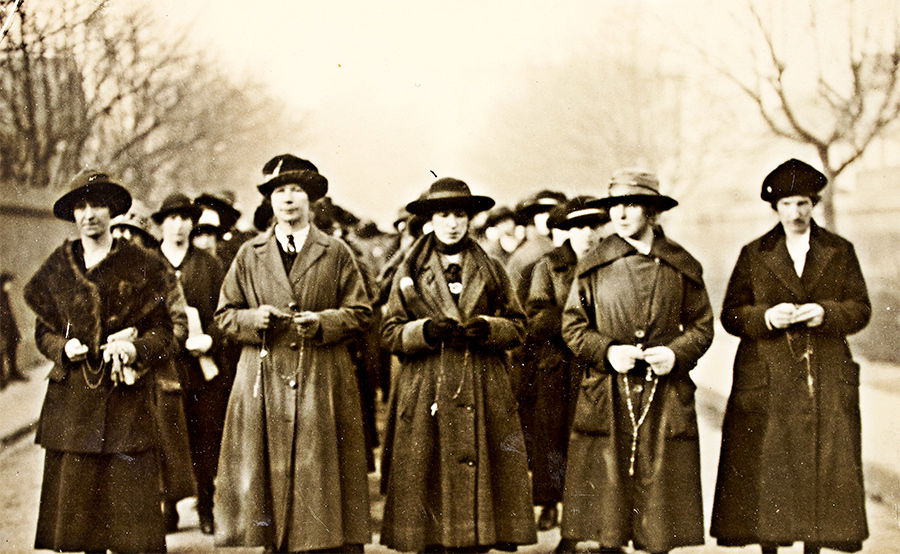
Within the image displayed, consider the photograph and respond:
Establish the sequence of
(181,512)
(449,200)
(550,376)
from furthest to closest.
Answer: (181,512)
(550,376)
(449,200)

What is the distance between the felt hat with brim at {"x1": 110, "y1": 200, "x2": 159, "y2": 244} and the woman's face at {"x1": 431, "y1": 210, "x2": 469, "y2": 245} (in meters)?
1.70

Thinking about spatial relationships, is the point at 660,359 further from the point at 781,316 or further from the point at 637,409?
the point at 781,316

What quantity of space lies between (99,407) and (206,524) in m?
0.90

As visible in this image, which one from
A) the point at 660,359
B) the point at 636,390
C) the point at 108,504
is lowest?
the point at 108,504

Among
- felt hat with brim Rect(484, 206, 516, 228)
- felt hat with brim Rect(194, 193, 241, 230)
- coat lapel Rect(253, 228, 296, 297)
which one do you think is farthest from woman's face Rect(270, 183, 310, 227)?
felt hat with brim Rect(484, 206, 516, 228)

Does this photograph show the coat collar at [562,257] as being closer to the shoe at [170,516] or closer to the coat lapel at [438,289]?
the coat lapel at [438,289]

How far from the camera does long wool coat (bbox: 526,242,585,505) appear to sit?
530 centimetres

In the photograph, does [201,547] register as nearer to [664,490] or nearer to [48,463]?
[48,463]

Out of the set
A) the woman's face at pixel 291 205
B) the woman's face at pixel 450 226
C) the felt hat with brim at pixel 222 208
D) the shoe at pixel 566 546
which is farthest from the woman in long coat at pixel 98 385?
the shoe at pixel 566 546

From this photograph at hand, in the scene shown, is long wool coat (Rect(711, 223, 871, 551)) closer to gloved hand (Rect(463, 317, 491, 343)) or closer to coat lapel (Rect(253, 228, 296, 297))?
gloved hand (Rect(463, 317, 491, 343))

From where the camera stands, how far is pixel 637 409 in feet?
16.4

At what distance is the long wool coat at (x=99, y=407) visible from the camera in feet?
17.0

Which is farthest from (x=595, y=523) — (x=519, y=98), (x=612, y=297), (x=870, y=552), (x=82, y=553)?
(x=82, y=553)

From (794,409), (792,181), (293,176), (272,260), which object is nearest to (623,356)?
(794,409)
